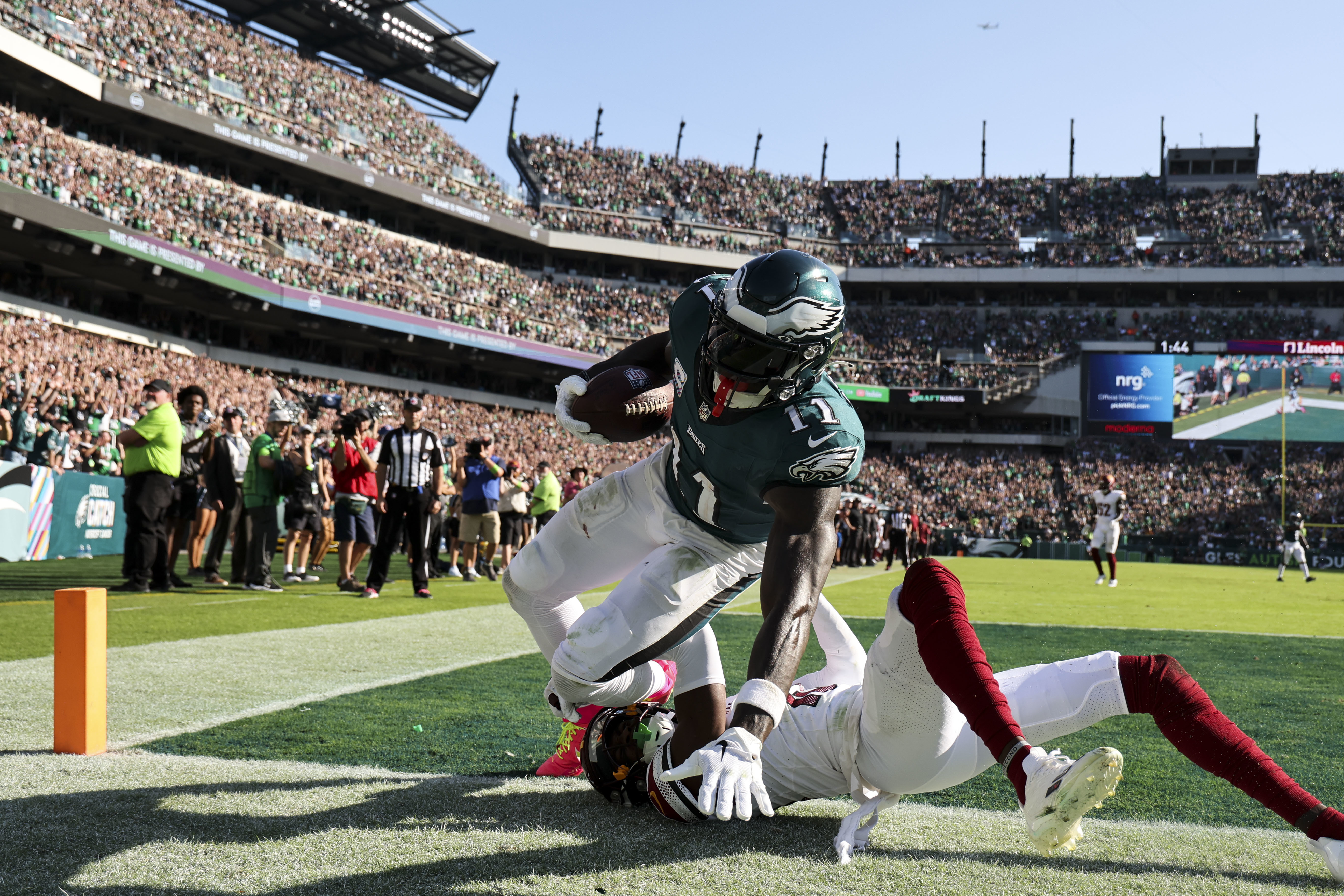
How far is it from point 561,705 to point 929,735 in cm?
127

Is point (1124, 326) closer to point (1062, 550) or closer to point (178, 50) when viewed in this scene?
point (1062, 550)

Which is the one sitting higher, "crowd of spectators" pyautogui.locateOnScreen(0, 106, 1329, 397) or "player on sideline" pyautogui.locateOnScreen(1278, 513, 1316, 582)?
"crowd of spectators" pyautogui.locateOnScreen(0, 106, 1329, 397)

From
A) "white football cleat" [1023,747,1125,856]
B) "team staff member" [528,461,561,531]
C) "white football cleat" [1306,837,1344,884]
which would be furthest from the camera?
"team staff member" [528,461,561,531]

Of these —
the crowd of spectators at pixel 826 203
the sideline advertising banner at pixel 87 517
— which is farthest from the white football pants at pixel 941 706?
the crowd of spectators at pixel 826 203

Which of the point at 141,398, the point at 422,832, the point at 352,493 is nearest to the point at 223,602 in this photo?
the point at 352,493

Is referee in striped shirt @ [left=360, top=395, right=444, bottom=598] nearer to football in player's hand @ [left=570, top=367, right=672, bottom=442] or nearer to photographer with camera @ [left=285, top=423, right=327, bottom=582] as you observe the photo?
photographer with camera @ [left=285, top=423, right=327, bottom=582]

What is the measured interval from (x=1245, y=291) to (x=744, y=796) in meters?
57.4

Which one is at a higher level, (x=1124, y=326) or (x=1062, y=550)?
(x=1124, y=326)

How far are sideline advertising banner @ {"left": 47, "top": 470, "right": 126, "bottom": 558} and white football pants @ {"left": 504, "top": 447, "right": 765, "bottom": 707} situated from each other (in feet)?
39.0

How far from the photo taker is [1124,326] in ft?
168

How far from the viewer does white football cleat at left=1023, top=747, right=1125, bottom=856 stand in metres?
2.03

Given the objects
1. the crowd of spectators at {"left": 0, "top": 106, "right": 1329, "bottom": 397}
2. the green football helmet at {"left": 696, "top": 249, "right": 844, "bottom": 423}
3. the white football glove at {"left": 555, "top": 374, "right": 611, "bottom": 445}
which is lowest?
the white football glove at {"left": 555, "top": 374, "right": 611, "bottom": 445}

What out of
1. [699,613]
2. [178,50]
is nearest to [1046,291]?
[178,50]

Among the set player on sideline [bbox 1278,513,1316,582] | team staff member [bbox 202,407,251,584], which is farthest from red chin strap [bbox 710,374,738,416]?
player on sideline [bbox 1278,513,1316,582]
